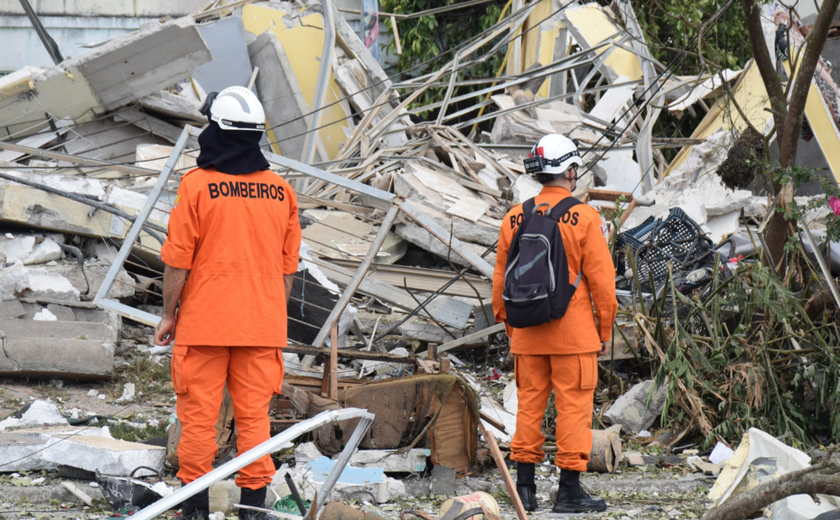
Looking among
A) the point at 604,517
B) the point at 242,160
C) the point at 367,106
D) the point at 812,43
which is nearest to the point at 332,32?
the point at 367,106

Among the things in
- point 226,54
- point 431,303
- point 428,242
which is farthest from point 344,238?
point 226,54

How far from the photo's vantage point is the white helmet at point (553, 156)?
12.2 ft

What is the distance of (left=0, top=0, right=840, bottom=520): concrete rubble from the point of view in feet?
13.5

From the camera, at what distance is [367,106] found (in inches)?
398

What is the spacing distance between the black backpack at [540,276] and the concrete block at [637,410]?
169cm

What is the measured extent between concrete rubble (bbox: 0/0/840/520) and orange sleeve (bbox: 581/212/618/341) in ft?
2.60

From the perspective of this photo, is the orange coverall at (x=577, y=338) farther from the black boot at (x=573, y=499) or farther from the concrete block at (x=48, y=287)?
the concrete block at (x=48, y=287)

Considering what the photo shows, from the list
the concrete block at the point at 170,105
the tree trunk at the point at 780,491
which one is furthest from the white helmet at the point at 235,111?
the concrete block at the point at 170,105

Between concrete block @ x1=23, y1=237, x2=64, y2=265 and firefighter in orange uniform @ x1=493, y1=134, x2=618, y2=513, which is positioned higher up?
concrete block @ x1=23, y1=237, x2=64, y2=265

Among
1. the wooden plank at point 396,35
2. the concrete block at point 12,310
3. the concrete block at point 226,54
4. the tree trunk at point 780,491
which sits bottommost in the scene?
the tree trunk at point 780,491

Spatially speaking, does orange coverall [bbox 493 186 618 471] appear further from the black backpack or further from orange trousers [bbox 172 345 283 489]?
orange trousers [bbox 172 345 283 489]

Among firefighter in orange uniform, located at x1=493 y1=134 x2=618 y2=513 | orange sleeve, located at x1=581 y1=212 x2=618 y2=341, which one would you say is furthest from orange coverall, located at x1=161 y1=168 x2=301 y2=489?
orange sleeve, located at x1=581 y1=212 x2=618 y2=341

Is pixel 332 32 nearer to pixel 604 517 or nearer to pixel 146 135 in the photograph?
pixel 146 135

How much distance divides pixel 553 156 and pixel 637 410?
2058 mm
